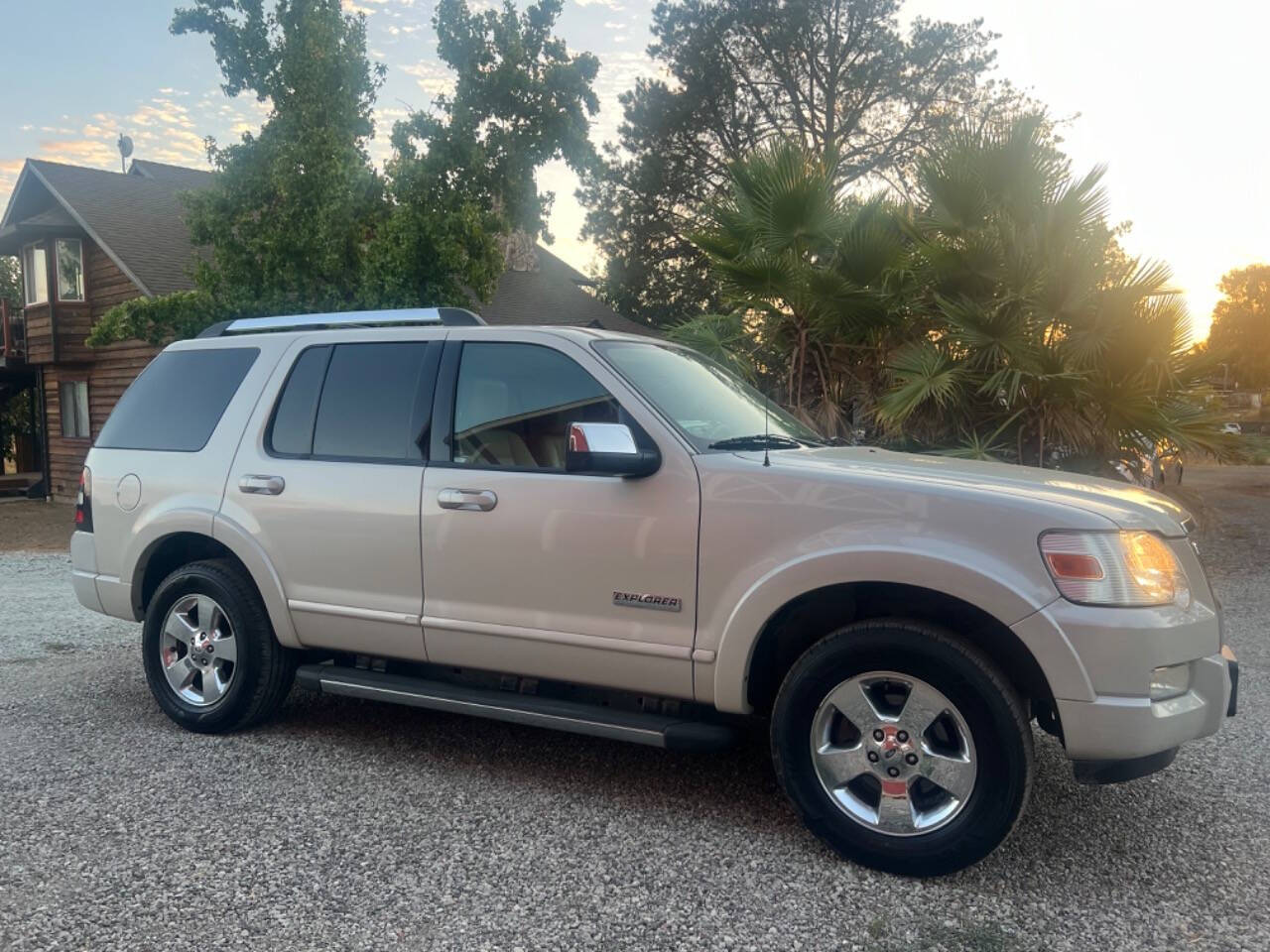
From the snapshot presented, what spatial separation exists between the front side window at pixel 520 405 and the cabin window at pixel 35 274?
2245 cm

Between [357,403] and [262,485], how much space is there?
592 mm

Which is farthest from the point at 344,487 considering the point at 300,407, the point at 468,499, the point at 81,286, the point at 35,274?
the point at 35,274

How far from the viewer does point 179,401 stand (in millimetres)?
5551

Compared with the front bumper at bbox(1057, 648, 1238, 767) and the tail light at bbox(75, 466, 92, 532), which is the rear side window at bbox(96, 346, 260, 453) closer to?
the tail light at bbox(75, 466, 92, 532)

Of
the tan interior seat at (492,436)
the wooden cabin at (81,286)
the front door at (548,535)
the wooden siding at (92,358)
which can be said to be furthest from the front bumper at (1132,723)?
the wooden siding at (92,358)

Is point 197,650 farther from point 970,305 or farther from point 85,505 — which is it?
point 970,305

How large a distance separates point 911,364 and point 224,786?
6147 millimetres

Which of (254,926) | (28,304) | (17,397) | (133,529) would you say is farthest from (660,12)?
(254,926)

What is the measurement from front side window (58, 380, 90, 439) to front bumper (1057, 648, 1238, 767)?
79.4ft

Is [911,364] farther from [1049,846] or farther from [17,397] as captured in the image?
[17,397]

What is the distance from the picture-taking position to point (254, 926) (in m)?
3.30

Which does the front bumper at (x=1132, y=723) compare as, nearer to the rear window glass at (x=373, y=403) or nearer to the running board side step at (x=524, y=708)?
the running board side step at (x=524, y=708)

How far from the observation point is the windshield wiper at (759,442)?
Answer: 423 cm

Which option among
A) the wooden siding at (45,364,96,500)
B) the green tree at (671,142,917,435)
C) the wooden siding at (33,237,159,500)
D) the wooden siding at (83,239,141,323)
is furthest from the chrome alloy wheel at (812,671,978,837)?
the wooden siding at (45,364,96,500)
